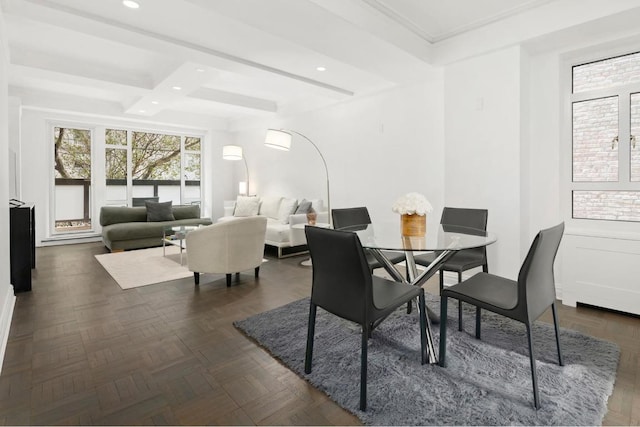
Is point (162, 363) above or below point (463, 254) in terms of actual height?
below

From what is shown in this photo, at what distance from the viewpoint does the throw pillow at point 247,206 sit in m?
6.83

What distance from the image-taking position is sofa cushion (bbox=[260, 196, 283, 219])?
650 cm

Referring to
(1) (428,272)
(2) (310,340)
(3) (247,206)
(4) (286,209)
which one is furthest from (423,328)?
(3) (247,206)

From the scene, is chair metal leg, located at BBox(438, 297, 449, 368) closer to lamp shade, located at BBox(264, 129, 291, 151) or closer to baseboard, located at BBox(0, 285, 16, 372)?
baseboard, located at BBox(0, 285, 16, 372)

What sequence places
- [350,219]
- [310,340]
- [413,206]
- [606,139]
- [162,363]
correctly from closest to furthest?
1. [310,340]
2. [162,363]
3. [413,206]
4. [606,139]
5. [350,219]

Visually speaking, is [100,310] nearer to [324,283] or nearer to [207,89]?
[324,283]

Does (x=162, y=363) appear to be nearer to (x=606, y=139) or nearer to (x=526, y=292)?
(x=526, y=292)

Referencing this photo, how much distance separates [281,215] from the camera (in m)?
6.14

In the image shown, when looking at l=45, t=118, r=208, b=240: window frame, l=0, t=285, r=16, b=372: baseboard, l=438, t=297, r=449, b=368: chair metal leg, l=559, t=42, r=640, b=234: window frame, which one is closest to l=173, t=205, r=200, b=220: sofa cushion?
l=45, t=118, r=208, b=240: window frame

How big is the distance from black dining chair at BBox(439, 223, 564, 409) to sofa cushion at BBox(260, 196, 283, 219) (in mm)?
4657

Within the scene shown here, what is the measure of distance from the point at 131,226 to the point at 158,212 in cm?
79

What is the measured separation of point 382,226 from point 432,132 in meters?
1.99

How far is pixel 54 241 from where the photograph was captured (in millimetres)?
6391

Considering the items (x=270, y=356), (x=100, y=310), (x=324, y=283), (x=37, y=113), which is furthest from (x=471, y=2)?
(x=37, y=113)
